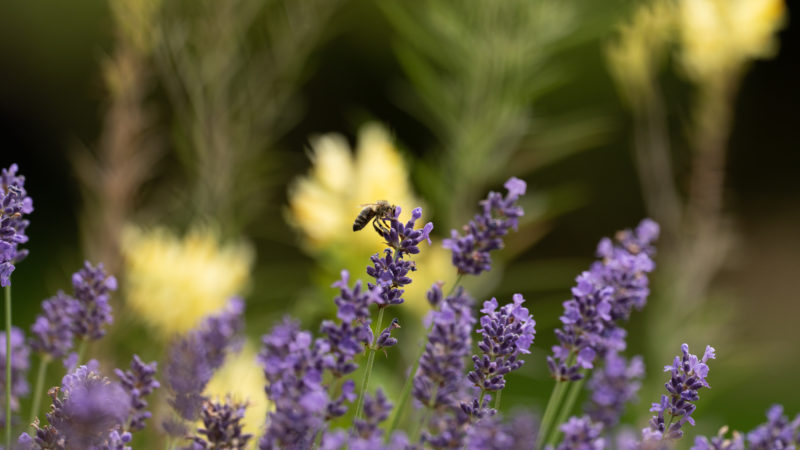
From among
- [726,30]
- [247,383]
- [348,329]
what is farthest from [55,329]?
[726,30]

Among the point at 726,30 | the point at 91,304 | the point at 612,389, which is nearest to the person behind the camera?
the point at 91,304

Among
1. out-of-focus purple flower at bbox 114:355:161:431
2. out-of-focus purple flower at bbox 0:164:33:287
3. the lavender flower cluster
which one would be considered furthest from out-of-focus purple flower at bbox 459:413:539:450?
out-of-focus purple flower at bbox 0:164:33:287

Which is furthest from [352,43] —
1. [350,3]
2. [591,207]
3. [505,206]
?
[505,206]

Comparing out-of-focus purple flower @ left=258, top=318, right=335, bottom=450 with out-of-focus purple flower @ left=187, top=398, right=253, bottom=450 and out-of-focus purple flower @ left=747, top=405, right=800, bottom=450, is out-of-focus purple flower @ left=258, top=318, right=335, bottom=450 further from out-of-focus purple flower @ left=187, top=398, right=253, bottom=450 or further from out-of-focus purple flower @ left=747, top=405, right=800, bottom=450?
out-of-focus purple flower @ left=747, top=405, right=800, bottom=450

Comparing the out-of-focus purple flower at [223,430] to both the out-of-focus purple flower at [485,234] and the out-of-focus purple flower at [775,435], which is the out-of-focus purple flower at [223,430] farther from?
the out-of-focus purple flower at [775,435]

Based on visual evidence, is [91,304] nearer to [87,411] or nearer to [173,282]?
[87,411]

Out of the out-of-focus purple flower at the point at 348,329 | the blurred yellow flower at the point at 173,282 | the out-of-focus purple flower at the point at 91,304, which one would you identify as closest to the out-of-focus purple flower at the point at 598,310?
the out-of-focus purple flower at the point at 348,329
